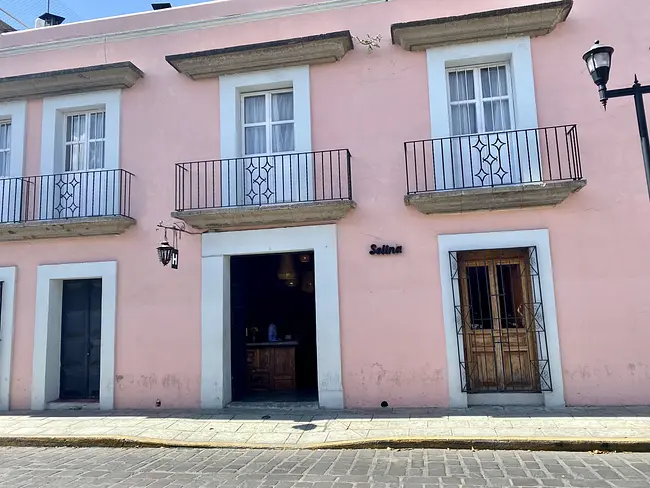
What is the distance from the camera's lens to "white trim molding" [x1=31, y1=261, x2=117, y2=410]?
28.3 ft

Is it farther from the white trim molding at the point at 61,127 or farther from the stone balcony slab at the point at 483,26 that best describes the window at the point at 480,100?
the white trim molding at the point at 61,127

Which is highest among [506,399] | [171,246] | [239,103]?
[239,103]

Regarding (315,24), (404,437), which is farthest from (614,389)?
(315,24)

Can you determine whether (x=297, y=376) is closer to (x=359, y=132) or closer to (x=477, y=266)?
(x=477, y=266)

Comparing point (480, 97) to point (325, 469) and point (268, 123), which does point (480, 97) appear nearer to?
point (268, 123)

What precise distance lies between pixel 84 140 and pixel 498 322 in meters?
7.98

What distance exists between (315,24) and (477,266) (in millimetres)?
4914

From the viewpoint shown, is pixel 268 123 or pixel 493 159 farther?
pixel 268 123

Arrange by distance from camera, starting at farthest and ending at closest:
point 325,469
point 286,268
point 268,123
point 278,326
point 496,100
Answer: point 278,326 → point 286,268 → point 268,123 → point 496,100 → point 325,469

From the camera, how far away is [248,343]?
973 centimetres

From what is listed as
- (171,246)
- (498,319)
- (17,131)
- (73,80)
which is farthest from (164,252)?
(498,319)

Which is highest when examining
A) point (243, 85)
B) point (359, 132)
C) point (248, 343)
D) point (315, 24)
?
point (315, 24)

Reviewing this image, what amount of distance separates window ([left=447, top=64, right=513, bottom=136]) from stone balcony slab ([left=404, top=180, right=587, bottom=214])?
4.19ft

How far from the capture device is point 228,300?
868 centimetres
